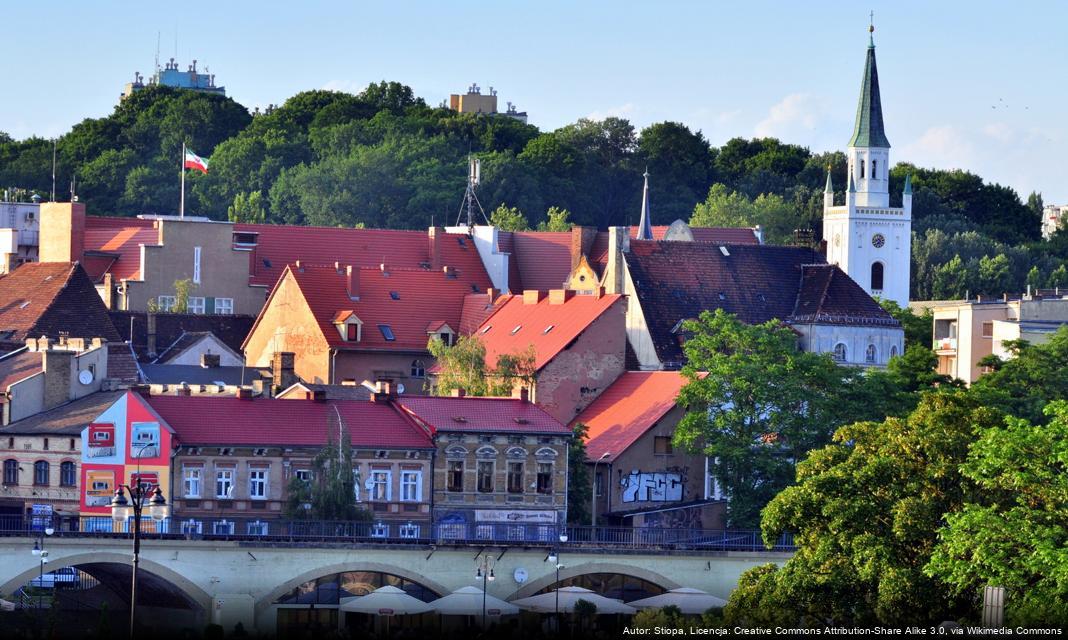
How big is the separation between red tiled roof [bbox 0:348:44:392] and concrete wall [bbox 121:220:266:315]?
30.8 meters

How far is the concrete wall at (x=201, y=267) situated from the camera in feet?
400

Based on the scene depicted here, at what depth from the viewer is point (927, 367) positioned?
362 feet

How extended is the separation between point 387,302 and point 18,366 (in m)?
25.0

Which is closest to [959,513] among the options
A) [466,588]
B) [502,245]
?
[466,588]

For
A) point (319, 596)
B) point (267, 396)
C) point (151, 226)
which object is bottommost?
point (319, 596)

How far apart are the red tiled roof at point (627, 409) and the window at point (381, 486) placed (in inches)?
324

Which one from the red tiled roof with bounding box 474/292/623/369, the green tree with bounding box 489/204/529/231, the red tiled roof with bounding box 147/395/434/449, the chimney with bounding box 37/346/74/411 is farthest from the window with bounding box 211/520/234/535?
the green tree with bounding box 489/204/529/231

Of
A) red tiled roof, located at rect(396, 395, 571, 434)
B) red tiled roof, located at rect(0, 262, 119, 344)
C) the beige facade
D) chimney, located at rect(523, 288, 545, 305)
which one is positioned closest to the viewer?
red tiled roof, located at rect(396, 395, 571, 434)

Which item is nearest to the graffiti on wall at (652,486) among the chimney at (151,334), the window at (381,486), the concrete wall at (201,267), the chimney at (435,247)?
the window at (381,486)

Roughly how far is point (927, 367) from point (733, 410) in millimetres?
21601

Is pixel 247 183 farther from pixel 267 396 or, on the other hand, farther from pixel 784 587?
pixel 784 587

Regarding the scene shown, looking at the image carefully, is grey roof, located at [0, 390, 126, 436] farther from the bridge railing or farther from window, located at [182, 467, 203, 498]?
the bridge railing

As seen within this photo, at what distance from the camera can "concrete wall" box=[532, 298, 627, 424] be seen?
9700 centimetres

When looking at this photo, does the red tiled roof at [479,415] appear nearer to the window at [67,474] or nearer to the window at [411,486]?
the window at [411,486]
